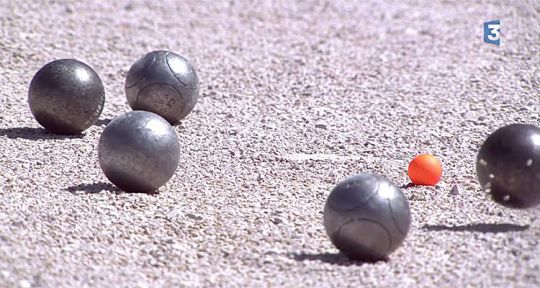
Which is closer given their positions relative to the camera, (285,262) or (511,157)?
(285,262)

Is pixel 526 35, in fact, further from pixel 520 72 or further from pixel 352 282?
pixel 352 282

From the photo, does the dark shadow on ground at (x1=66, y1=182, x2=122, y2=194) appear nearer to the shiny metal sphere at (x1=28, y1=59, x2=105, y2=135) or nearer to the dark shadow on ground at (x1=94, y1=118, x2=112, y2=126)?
the shiny metal sphere at (x1=28, y1=59, x2=105, y2=135)

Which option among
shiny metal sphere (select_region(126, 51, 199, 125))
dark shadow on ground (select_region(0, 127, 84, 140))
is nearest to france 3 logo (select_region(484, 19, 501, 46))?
shiny metal sphere (select_region(126, 51, 199, 125))

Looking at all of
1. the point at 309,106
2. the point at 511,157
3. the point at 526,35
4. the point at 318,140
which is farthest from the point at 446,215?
the point at 526,35

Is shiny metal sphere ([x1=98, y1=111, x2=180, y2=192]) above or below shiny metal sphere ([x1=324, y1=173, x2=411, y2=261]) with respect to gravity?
below

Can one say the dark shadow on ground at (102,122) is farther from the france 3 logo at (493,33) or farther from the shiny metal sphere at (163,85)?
the france 3 logo at (493,33)

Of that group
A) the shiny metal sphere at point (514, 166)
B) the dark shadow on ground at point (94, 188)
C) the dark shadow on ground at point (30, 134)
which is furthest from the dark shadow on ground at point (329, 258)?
the dark shadow on ground at point (30, 134)
